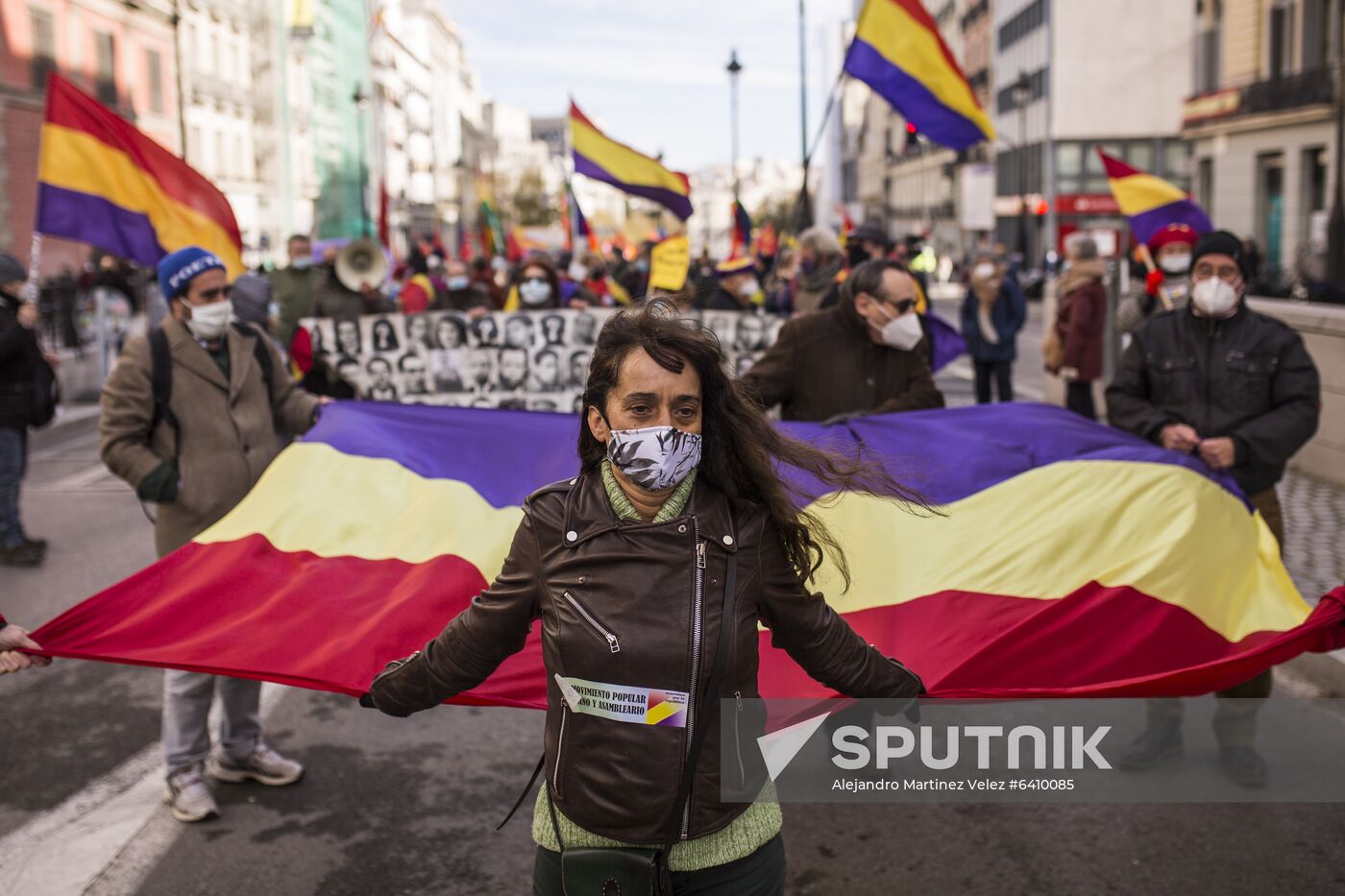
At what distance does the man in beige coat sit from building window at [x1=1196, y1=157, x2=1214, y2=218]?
41.4 meters

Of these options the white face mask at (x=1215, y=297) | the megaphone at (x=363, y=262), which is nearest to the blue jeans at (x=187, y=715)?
the white face mask at (x=1215, y=297)

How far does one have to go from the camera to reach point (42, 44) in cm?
3928

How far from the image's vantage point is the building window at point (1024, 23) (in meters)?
62.1

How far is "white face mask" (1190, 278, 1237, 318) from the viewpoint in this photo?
5.39 m

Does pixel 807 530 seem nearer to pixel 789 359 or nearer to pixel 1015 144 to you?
pixel 789 359

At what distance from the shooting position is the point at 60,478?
12.9 metres

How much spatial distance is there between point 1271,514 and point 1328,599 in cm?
234

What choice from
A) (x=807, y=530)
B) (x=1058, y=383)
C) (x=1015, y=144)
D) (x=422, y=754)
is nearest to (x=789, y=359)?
(x=422, y=754)

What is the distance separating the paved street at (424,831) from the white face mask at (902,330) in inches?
74.8

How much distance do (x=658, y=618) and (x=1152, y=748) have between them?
3404mm

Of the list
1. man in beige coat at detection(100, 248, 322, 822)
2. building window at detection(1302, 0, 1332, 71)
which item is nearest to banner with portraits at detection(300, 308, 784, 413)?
man in beige coat at detection(100, 248, 322, 822)

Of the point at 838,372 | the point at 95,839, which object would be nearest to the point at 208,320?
the point at 95,839

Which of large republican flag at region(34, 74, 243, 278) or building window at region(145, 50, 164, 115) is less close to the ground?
building window at region(145, 50, 164, 115)

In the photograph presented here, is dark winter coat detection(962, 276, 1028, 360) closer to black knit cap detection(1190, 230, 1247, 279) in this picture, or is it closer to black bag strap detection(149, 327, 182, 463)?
black knit cap detection(1190, 230, 1247, 279)
